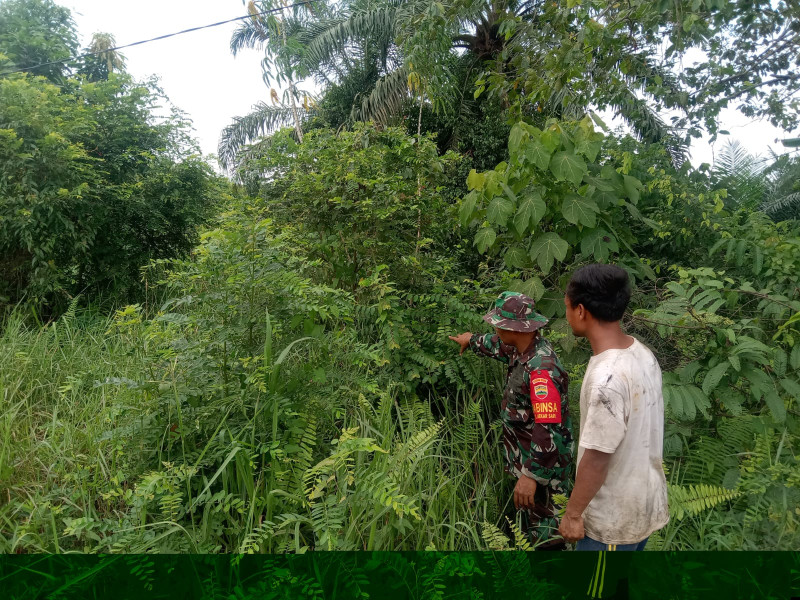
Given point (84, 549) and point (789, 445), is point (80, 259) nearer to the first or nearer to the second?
point (84, 549)

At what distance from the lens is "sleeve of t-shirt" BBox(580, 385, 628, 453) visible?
162cm

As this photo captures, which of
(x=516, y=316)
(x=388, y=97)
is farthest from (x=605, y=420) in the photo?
(x=388, y=97)

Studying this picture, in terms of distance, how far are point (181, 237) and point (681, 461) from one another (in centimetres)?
663

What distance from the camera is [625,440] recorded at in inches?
66.5

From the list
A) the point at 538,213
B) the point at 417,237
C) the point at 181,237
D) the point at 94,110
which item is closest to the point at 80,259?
the point at 181,237

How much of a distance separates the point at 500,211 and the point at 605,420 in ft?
5.88

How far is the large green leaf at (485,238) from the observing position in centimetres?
327

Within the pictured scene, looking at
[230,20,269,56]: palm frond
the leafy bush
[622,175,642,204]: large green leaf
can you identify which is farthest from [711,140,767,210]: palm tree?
[230,20,269,56]: palm frond

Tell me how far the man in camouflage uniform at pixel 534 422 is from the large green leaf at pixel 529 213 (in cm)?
65

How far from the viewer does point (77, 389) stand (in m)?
3.39

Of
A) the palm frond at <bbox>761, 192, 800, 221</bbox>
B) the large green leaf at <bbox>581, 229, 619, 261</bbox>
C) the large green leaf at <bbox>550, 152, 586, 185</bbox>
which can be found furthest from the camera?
the palm frond at <bbox>761, 192, 800, 221</bbox>

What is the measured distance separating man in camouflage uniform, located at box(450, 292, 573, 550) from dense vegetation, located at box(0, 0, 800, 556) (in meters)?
0.26

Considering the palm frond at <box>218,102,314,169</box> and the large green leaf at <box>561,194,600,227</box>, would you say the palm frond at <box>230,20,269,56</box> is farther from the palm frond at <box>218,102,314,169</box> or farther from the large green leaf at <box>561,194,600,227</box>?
the large green leaf at <box>561,194,600,227</box>

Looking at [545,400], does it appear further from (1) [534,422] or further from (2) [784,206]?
(2) [784,206]
